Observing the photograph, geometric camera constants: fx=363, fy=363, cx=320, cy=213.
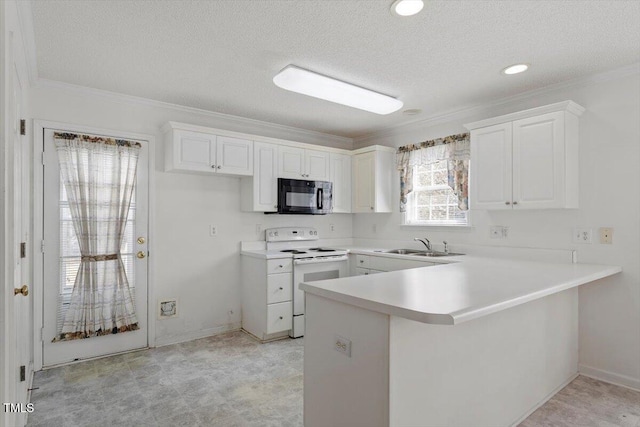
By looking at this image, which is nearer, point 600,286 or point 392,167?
point 600,286

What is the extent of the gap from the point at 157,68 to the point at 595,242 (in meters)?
3.64

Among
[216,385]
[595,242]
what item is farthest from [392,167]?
[216,385]

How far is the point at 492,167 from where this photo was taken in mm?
3166

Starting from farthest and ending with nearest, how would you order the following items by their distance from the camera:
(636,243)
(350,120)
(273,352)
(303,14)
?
(350,120) → (273,352) → (636,243) → (303,14)

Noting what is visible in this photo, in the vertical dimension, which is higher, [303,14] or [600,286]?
[303,14]

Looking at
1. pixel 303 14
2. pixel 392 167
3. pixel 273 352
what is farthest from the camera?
pixel 392 167

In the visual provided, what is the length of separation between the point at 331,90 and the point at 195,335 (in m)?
2.77

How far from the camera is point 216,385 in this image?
269cm

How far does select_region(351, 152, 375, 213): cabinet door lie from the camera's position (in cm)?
442

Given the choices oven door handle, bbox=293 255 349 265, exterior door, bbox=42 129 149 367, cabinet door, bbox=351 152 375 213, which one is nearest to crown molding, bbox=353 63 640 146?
cabinet door, bbox=351 152 375 213

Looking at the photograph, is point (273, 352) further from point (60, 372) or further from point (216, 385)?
point (60, 372)

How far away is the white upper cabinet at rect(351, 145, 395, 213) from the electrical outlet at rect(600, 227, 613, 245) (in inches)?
84.2

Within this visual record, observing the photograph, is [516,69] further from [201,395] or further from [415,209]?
[201,395]

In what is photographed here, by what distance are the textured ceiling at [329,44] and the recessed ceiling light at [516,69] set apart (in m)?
0.06
